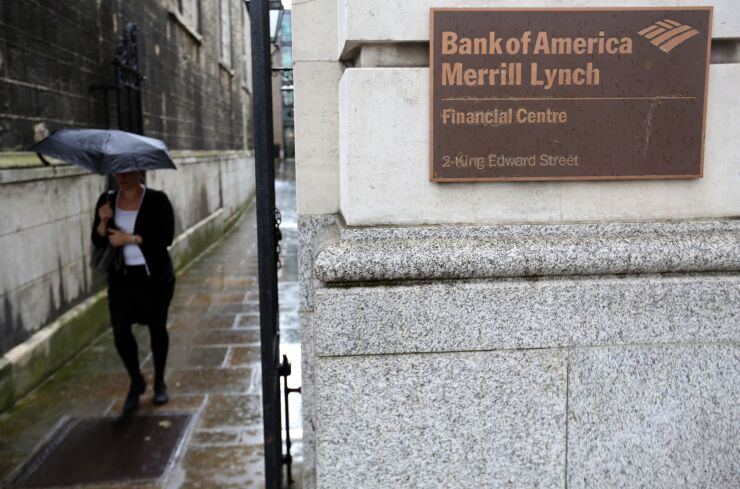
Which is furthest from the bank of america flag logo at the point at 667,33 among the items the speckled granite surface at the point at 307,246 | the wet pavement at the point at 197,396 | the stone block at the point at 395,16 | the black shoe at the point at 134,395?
the black shoe at the point at 134,395

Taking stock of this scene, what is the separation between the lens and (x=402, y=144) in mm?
2889

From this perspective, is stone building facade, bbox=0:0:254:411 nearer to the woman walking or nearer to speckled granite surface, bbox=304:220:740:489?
the woman walking

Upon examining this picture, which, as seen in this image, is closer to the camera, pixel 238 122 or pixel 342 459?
pixel 342 459

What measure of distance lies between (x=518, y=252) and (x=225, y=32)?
1985 cm

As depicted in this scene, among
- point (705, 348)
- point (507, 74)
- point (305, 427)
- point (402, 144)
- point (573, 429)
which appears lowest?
point (305, 427)

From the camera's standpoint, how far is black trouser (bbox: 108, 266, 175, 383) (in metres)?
5.57

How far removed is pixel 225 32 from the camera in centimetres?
2112

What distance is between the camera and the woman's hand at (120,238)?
17.8 feet

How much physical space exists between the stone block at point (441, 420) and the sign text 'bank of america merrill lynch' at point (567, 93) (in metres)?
0.74

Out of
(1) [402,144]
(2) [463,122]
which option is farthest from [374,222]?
(2) [463,122]

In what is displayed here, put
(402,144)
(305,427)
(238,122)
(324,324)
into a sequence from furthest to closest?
(238,122) → (305,427) → (402,144) → (324,324)

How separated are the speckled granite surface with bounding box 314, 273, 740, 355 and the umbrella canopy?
3.15m

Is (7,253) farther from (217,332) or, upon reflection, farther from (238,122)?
(238,122)

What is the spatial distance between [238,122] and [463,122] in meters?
22.4
